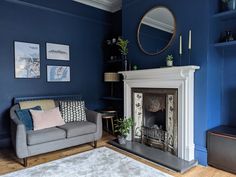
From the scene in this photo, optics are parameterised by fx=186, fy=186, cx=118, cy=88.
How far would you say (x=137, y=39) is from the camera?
11.6 feet

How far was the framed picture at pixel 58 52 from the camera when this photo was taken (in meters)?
3.79

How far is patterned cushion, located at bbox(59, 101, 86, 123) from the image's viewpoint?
3414mm

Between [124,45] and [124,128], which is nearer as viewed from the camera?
[124,128]

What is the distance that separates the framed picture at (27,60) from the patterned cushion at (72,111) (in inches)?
33.3

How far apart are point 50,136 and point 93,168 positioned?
2.74 ft

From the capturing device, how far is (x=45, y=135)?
2.76 m

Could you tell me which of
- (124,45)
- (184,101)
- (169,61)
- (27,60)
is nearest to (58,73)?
(27,60)

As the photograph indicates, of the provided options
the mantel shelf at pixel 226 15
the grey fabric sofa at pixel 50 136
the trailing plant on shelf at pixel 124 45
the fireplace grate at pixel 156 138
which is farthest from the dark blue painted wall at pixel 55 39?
the mantel shelf at pixel 226 15

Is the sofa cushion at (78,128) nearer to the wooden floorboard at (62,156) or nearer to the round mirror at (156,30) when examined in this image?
the wooden floorboard at (62,156)

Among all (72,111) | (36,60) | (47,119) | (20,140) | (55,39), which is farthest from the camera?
(55,39)

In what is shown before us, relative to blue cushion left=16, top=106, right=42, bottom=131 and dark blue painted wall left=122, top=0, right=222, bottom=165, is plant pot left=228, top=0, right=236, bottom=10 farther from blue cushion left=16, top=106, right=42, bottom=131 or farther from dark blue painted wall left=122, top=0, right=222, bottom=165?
blue cushion left=16, top=106, right=42, bottom=131

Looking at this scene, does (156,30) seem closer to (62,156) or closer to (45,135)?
(45,135)

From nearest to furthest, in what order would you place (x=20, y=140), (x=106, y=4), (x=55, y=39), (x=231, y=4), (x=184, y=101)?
1. (x=231, y=4)
2. (x=20, y=140)
3. (x=184, y=101)
4. (x=55, y=39)
5. (x=106, y=4)

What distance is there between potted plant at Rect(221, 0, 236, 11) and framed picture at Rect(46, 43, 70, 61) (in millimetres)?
2942
